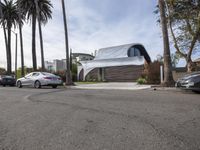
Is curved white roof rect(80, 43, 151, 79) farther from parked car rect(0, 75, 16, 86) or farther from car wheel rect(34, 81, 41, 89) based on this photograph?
car wheel rect(34, 81, 41, 89)

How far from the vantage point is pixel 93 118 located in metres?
5.99

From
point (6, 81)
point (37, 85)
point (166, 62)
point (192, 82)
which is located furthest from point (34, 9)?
point (192, 82)

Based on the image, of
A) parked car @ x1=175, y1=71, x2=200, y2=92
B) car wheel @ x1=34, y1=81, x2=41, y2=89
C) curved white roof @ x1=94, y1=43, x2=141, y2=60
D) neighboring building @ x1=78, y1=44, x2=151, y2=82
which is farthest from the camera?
curved white roof @ x1=94, y1=43, x2=141, y2=60

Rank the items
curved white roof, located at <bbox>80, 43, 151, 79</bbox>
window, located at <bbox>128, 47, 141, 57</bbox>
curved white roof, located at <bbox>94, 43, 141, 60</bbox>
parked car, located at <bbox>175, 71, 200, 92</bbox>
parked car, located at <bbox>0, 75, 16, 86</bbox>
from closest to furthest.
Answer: parked car, located at <bbox>175, 71, 200, 92</bbox> → parked car, located at <bbox>0, 75, 16, 86</bbox> → curved white roof, located at <bbox>80, 43, 151, 79</bbox> → curved white roof, located at <bbox>94, 43, 141, 60</bbox> → window, located at <bbox>128, 47, 141, 57</bbox>

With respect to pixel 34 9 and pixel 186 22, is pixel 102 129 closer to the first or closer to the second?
pixel 186 22

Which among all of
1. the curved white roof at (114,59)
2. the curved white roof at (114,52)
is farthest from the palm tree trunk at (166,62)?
the curved white roof at (114,52)

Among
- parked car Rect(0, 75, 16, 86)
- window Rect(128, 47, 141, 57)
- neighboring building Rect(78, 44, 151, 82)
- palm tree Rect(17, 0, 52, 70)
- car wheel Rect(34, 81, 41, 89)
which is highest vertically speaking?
palm tree Rect(17, 0, 52, 70)

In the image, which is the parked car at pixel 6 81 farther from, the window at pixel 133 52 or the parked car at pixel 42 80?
the window at pixel 133 52

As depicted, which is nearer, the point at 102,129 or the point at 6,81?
the point at 102,129

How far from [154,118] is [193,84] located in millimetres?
6563

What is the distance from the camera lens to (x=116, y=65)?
33875mm

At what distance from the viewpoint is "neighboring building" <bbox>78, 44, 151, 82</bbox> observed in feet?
104

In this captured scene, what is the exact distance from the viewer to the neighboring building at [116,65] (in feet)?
104

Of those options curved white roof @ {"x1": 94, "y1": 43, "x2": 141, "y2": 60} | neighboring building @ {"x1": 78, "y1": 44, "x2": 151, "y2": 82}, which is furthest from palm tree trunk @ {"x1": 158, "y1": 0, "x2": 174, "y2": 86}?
curved white roof @ {"x1": 94, "y1": 43, "x2": 141, "y2": 60}
